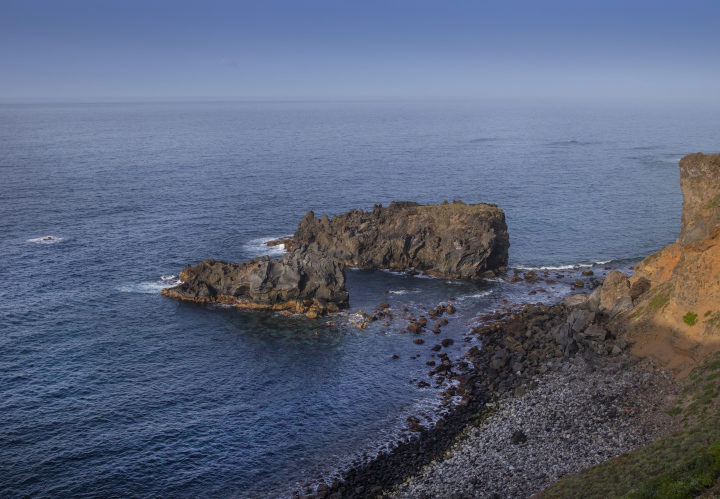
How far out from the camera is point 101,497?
50438 millimetres

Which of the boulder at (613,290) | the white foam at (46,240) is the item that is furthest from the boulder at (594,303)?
the white foam at (46,240)

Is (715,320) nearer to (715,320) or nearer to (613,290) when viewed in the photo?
(715,320)

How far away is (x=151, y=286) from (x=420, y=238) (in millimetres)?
49778

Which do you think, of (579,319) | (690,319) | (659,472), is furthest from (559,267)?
(659,472)

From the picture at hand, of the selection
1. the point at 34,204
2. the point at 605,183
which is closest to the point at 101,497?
the point at 34,204

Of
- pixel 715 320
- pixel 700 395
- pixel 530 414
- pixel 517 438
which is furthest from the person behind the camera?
pixel 715 320

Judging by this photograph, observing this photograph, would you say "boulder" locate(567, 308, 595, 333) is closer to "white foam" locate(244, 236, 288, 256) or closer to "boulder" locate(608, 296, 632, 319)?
"boulder" locate(608, 296, 632, 319)

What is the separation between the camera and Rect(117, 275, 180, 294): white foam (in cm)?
9744

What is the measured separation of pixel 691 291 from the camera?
211 feet

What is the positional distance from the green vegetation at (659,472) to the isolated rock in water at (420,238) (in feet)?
199

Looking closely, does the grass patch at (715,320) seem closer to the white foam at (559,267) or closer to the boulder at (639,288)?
the boulder at (639,288)

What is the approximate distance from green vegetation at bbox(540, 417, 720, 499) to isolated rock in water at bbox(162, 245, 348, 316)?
2055 inches

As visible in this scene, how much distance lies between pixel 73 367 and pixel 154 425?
18734 mm

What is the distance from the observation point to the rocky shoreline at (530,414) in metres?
51.0
